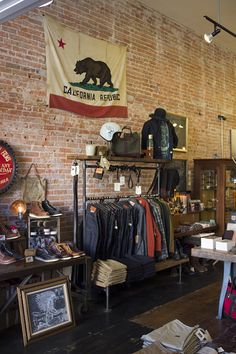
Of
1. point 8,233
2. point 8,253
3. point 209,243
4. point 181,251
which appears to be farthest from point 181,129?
point 8,253

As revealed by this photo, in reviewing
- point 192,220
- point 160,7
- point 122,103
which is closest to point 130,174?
point 122,103

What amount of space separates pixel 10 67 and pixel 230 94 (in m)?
5.76

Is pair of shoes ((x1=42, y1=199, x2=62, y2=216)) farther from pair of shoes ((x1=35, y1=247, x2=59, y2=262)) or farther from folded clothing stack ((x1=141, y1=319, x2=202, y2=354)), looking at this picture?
folded clothing stack ((x1=141, y1=319, x2=202, y2=354))

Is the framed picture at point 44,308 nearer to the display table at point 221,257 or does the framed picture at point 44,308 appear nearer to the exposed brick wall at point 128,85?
the exposed brick wall at point 128,85

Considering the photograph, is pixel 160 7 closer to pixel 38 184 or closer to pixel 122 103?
pixel 122 103

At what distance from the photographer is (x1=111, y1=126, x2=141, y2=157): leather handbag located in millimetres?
5262

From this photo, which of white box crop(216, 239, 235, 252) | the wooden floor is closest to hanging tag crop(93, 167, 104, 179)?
the wooden floor

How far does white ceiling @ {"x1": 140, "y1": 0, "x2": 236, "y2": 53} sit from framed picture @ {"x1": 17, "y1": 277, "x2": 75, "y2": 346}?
15.7 feet

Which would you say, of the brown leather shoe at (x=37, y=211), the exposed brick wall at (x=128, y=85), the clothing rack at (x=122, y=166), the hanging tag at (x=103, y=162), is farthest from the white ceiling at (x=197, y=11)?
the brown leather shoe at (x=37, y=211)

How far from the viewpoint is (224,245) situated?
13.4ft

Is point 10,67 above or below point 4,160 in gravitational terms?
above

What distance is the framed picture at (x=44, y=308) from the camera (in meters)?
3.61

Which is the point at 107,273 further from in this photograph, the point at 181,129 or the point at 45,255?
the point at 181,129

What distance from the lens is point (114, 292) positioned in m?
5.09
